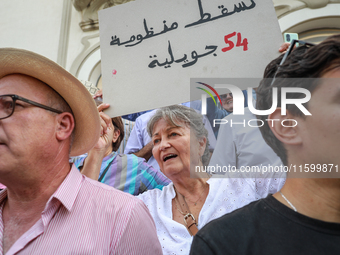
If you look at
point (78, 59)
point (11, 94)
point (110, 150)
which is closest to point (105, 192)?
point (11, 94)

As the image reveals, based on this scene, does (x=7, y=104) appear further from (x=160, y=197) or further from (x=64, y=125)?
(x=160, y=197)

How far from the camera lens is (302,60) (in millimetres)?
1023

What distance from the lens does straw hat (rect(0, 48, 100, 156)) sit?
131cm

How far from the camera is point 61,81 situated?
136cm

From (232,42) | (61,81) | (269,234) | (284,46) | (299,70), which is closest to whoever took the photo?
(269,234)

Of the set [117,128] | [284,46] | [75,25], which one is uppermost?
[75,25]

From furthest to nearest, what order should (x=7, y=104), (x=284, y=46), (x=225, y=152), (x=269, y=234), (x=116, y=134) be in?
(x=116, y=134) → (x=225, y=152) → (x=284, y=46) → (x=7, y=104) → (x=269, y=234)

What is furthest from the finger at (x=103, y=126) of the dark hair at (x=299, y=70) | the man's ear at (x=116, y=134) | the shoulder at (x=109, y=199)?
the dark hair at (x=299, y=70)

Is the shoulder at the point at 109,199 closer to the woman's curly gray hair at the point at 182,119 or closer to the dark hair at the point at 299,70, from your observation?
the dark hair at the point at 299,70

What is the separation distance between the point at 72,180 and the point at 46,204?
163mm

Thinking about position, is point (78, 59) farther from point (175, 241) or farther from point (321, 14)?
point (175, 241)

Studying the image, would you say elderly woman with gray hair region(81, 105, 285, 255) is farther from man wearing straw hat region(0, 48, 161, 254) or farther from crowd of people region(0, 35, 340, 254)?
man wearing straw hat region(0, 48, 161, 254)

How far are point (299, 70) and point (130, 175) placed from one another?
160 centimetres

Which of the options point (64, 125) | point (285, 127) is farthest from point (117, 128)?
point (285, 127)
